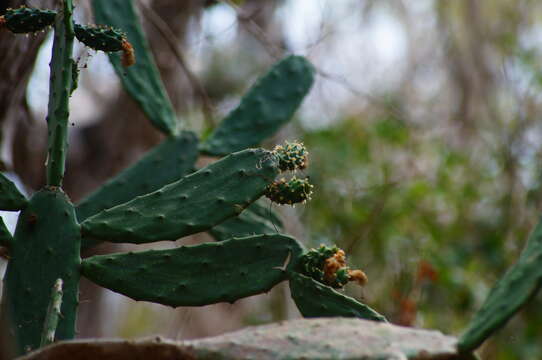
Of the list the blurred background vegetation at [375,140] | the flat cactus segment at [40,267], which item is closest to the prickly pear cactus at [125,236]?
the flat cactus segment at [40,267]

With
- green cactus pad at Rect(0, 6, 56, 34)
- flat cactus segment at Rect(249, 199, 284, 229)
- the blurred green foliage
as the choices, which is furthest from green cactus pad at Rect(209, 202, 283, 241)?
the blurred green foliage

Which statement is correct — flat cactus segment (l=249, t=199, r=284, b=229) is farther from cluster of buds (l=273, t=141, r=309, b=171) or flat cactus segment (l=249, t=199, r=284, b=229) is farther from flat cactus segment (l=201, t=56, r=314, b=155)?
cluster of buds (l=273, t=141, r=309, b=171)

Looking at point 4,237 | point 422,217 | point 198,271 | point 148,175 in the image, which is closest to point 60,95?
point 4,237

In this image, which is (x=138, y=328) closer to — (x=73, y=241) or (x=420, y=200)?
(x=420, y=200)

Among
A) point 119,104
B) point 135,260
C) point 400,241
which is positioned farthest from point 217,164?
point 119,104

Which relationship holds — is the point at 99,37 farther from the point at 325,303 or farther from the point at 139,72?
the point at 325,303
